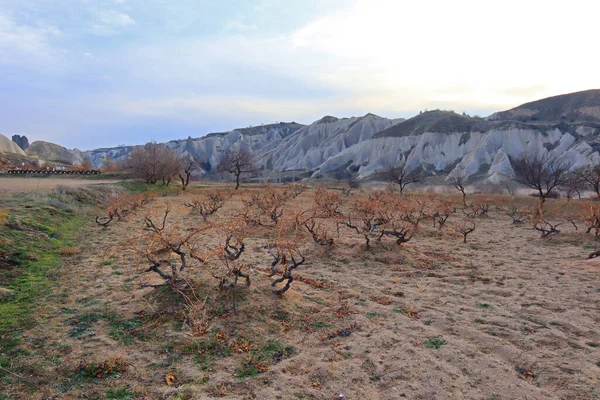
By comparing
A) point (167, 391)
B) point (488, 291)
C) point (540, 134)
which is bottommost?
point (488, 291)

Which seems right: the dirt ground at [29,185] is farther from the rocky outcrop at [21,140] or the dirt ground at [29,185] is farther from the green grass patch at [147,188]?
the rocky outcrop at [21,140]

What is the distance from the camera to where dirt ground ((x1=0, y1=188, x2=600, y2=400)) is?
11.4 ft

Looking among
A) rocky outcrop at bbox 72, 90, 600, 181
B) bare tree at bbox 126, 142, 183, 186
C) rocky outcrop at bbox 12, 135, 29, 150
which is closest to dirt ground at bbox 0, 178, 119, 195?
bare tree at bbox 126, 142, 183, 186

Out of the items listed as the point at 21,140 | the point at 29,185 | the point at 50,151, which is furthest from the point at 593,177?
the point at 21,140

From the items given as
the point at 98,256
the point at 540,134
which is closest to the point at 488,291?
the point at 98,256

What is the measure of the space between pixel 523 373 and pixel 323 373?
2206mm

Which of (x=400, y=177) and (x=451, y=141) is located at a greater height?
(x=451, y=141)

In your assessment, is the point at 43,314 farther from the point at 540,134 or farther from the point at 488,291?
the point at 540,134

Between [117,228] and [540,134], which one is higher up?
[540,134]

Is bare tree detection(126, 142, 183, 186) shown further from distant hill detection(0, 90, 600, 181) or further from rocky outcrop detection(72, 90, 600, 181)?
rocky outcrop detection(72, 90, 600, 181)

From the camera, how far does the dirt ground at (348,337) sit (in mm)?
3463

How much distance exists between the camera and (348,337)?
179 inches

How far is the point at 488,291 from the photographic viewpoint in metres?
6.67

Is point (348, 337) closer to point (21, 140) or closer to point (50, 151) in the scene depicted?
point (50, 151)
